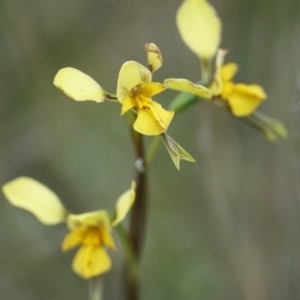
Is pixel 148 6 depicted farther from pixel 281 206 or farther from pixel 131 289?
pixel 131 289

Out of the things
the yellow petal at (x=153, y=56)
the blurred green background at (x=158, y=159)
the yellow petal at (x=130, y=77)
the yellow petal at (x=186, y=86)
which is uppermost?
the yellow petal at (x=153, y=56)

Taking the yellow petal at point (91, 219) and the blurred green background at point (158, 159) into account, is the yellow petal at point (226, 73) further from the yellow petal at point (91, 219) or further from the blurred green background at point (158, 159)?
the blurred green background at point (158, 159)

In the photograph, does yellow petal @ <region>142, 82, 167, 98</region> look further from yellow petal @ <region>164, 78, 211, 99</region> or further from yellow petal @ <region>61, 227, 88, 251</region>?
yellow petal @ <region>61, 227, 88, 251</region>

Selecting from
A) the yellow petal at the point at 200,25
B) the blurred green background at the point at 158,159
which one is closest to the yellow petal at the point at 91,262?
the yellow petal at the point at 200,25

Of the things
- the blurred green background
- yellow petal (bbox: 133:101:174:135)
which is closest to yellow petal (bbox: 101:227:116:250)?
yellow petal (bbox: 133:101:174:135)

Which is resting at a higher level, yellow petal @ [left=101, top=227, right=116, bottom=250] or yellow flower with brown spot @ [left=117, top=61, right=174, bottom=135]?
yellow flower with brown spot @ [left=117, top=61, right=174, bottom=135]
